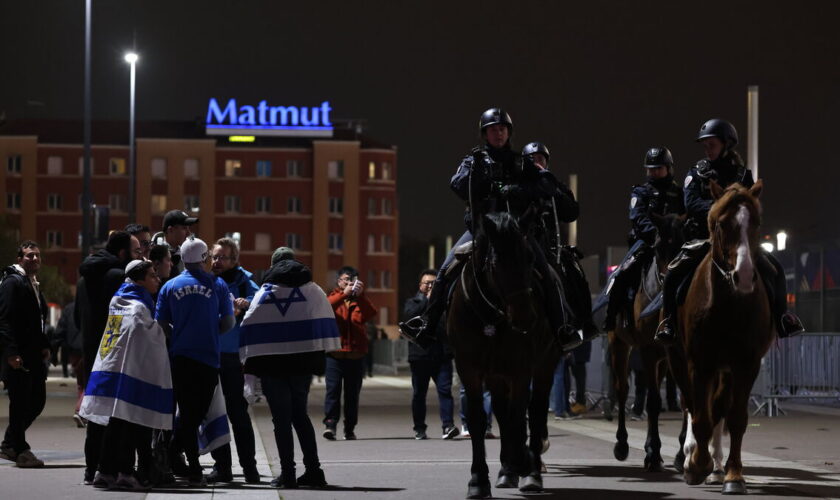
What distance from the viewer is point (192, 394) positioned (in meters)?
12.1

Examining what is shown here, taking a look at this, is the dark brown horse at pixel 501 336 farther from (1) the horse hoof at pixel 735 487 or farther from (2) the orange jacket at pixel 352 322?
(2) the orange jacket at pixel 352 322

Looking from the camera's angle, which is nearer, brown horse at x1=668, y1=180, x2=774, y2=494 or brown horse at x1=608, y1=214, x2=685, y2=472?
brown horse at x1=668, y1=180, x2=774, y2=494

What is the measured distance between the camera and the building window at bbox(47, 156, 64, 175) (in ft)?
404

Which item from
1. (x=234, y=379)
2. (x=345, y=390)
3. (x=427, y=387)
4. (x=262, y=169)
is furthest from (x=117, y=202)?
(x=234, y=379)

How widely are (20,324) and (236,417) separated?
9.36 feet

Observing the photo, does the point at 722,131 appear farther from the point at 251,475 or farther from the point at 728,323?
the point at 251,475

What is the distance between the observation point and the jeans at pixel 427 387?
18.4 metres

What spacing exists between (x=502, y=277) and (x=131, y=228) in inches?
201

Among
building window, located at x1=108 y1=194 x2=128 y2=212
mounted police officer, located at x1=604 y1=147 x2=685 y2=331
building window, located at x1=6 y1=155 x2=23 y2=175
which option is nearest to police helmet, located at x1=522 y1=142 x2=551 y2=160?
mounted police officer, located at x1=604 y1=147 x2=685 y2=331

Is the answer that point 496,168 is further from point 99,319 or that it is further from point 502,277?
point 99,319

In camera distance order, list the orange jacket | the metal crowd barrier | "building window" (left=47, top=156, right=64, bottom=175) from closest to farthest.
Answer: the orange jacket < the metal crowd barrier < "building window" (left=47, top=156, right=64, bottom=175)

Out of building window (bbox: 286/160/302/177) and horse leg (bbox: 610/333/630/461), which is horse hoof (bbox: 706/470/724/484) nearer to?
horse leg (bbox: 610/333/630/461)

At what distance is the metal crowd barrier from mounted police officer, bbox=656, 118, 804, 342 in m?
12.1

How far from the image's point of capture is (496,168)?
11570mm
